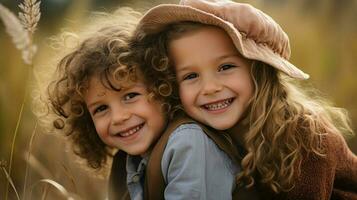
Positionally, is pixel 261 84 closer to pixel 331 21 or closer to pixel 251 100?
pixel 251 100

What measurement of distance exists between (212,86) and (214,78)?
0.10 ft

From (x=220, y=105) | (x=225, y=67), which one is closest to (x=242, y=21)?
(x=225, y=67)

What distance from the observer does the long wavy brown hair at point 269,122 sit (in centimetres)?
224

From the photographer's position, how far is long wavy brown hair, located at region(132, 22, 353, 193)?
2244 millimetres

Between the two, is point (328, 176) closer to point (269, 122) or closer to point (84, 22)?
point (269, 122)

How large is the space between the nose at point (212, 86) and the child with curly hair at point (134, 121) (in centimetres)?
11

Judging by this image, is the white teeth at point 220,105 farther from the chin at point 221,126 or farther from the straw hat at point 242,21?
the straw hat at point 242,21

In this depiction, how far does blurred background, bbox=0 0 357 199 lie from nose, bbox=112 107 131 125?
2.18ft

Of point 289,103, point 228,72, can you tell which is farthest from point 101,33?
point 289,103

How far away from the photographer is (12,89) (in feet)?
9.95

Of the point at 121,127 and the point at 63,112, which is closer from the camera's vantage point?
the point at 121,127

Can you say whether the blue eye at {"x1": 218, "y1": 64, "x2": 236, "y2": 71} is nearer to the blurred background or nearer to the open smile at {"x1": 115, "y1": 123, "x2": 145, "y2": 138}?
the open smile at {"x1": 115, "y1": 123, "x2": 145, "y2": 138}

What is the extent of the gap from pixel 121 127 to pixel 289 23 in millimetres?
1376

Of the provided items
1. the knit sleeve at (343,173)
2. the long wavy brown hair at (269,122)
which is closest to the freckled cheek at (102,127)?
the long wavy brown hair at (269,122)
